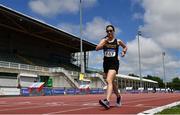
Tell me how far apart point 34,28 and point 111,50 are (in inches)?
2114

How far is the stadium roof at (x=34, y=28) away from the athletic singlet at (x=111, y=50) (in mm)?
42428

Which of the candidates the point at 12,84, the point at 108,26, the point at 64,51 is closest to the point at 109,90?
the point at 108,26

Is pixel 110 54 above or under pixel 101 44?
under

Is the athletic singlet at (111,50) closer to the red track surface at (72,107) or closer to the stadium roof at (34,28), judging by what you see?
the red track surface at (72,107)

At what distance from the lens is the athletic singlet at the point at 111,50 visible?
29.6 ft

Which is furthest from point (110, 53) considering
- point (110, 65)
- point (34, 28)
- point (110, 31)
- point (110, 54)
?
point (34, 28)

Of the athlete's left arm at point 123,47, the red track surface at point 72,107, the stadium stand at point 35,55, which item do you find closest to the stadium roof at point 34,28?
the stadium stand at point 35,55

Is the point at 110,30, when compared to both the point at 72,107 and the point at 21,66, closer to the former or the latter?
the point at 72,107

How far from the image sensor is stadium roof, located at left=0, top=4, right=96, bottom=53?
5354 cm

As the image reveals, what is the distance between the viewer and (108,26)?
9047 mm

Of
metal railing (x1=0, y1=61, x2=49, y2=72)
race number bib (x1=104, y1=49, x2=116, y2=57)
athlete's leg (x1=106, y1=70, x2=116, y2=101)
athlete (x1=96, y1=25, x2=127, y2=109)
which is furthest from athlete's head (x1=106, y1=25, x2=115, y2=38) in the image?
metal railing (x1=0, y1=61, x2=49, y2=72)

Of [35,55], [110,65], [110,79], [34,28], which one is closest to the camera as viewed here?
[110,79]

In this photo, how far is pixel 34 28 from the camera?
6175 cm

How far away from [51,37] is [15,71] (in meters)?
18.4
